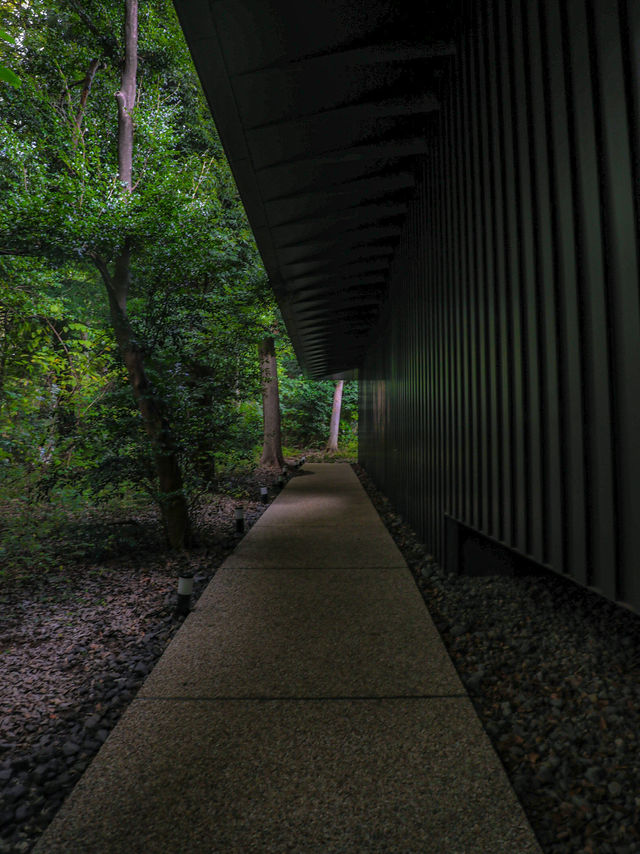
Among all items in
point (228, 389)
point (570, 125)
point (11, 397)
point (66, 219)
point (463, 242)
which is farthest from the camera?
point (228, 389)

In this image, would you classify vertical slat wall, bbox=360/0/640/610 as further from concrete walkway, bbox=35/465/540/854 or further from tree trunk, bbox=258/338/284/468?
tree trunk, bbox=258/338/284/468

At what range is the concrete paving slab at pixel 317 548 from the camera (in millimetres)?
4586

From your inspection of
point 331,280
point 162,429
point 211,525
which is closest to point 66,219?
point 162,429

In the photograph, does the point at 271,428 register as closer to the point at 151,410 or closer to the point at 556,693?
the point at 151,410

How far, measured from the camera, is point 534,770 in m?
1.75

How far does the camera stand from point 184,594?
3.37 meters

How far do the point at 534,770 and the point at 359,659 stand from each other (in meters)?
1.09

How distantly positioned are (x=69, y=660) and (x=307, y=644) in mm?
1569

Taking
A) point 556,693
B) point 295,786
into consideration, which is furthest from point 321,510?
point 295,786

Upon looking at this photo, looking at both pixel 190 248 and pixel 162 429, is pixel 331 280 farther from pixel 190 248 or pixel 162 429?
pixel 162 429

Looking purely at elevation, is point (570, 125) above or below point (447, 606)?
above

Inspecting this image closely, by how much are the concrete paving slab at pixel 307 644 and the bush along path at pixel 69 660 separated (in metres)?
0.27

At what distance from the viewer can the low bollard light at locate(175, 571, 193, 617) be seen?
3.35 metres

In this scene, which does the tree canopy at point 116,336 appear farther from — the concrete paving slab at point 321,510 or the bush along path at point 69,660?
the concrete paving slab at point 321,510
